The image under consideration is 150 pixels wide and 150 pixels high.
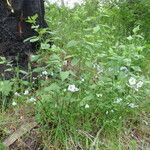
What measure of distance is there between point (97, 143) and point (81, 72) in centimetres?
63

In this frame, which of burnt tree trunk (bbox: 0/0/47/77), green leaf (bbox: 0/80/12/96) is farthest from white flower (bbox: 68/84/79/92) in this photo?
burnt tree trunk (bbox: 0/0/47/77)

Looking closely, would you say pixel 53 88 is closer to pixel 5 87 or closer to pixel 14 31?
pixel 5 87

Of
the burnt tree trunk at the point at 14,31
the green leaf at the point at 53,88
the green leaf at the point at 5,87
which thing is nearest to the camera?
the green leaf at the point at 53,88

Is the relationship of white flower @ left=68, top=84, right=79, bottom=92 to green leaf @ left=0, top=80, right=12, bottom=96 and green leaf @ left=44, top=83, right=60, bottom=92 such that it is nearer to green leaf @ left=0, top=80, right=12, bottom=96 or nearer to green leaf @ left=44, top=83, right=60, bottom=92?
green leaf @ left=44, top=83, right=60, bottom=92

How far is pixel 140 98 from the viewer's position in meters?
2.91

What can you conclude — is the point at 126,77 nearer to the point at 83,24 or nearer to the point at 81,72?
the point at 81,72

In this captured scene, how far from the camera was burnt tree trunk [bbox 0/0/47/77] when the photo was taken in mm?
3256

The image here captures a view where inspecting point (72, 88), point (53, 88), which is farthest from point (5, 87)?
point (72, 88)

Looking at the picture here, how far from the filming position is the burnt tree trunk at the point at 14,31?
3.26 metres

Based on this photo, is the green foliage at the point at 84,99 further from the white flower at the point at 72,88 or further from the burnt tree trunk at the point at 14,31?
the burnt tree trunk at the point at 14,31

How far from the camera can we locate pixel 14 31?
3.32 m

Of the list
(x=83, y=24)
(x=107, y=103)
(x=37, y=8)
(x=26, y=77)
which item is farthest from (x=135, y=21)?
(x=107, y=103)

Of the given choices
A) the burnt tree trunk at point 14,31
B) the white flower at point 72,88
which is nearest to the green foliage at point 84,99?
the white flower at point 72,88

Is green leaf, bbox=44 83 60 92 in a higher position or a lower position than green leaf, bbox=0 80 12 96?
higher
